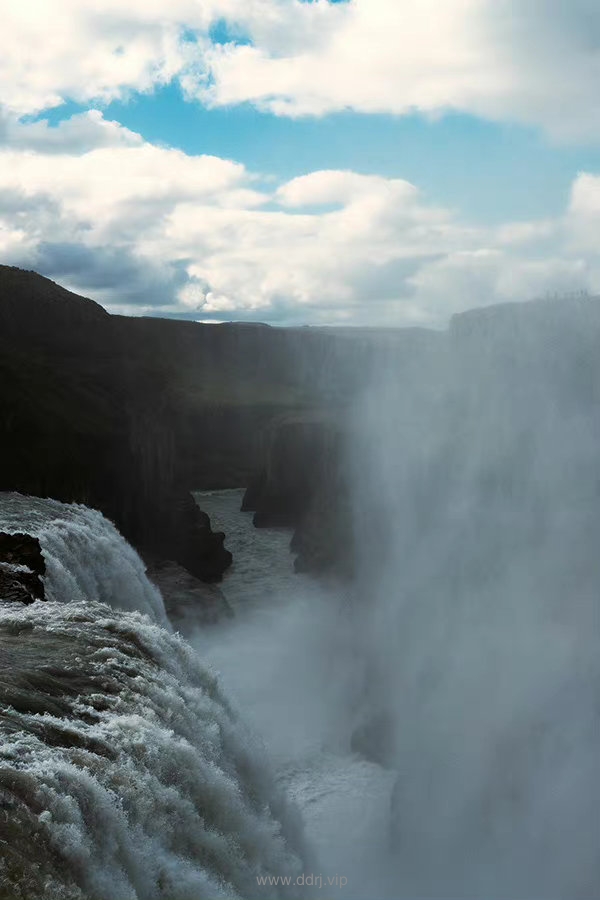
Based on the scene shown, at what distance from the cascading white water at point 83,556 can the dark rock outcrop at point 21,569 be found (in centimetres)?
106

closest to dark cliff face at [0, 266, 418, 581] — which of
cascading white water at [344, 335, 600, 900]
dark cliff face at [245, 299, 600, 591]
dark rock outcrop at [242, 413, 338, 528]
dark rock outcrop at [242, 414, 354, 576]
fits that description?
dark rock outcrop at [242, 413, 338, 528]

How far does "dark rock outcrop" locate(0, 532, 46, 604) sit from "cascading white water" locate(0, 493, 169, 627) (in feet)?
3.48

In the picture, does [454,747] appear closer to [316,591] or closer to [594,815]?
[594,815]

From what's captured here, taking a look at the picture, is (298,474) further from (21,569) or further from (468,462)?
(21,569)

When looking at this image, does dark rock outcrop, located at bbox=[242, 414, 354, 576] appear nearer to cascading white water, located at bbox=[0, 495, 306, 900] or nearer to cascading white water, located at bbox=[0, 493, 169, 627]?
cascading white water, located at bbox=[0, 493, 169, 627]

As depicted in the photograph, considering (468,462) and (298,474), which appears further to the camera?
(298,474)

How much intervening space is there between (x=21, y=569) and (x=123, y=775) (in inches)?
341

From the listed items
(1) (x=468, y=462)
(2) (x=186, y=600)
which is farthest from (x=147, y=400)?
(2) (x=186, y=600)

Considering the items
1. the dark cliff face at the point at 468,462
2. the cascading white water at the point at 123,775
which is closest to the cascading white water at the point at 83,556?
the cascading white water at the point at 123,775

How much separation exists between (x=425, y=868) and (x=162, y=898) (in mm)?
14896

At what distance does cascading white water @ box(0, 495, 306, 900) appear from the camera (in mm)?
7062

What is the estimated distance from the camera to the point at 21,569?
16.2 m

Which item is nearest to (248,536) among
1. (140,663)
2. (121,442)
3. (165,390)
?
(121,442)

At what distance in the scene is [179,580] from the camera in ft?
122
